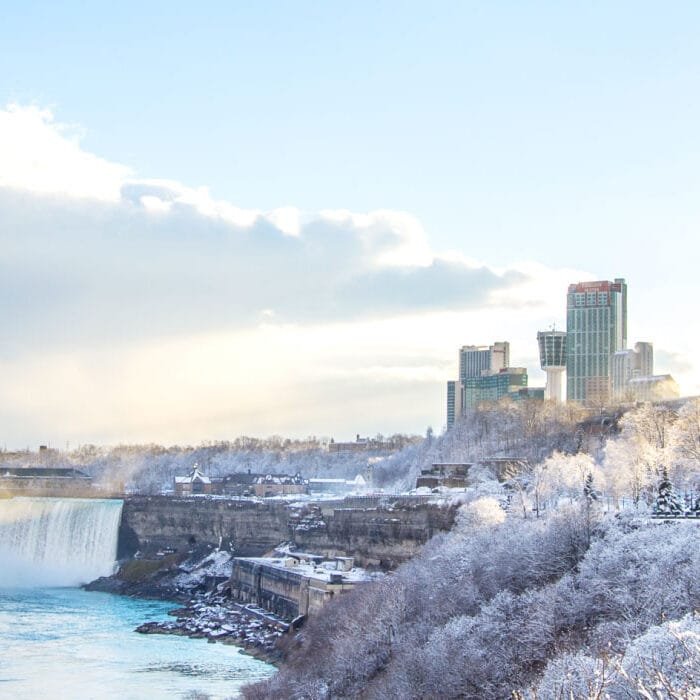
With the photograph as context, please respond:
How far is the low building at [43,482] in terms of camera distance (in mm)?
138375

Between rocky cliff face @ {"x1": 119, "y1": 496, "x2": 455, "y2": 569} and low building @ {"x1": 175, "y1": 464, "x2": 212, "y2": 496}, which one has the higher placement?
low building @ {"x1": 175, "y1": 464, "x2": 212, "y2": 496}

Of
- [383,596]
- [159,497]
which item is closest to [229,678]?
[383,596]

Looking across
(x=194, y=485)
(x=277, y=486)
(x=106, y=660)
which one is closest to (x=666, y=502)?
(x=106, y=660)

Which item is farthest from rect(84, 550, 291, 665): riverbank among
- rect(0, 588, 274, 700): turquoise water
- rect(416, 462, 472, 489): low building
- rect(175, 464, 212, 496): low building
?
rect(175, 464, 212, 496): low building

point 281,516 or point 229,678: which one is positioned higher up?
point 281,516

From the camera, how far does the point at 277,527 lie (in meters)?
102

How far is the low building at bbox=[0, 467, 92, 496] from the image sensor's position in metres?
138

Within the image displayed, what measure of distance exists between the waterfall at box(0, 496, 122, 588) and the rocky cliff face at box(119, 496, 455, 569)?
85.1 inches

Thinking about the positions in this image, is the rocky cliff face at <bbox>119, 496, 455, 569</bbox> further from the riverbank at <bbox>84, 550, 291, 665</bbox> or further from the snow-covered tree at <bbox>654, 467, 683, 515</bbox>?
the snow-covered tree at <bbox>654, 467, 683, 515</bbox>

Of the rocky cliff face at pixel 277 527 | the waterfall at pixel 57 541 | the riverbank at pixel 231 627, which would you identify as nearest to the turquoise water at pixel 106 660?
the riverbank at pixel 231 627

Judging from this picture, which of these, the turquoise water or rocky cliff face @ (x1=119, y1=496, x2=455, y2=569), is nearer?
the turquoise water

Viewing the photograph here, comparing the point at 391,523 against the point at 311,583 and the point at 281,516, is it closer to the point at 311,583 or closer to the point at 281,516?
the point at 311,583

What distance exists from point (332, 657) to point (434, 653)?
9216 mm

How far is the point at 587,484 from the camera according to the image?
2552 inches
